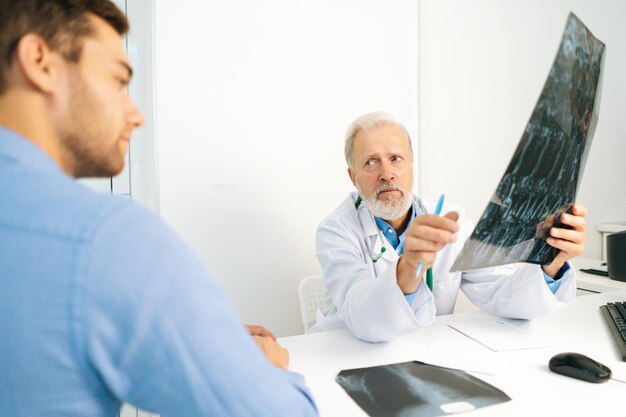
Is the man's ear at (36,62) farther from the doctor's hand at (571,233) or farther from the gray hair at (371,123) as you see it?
the gray hair at (371,123)

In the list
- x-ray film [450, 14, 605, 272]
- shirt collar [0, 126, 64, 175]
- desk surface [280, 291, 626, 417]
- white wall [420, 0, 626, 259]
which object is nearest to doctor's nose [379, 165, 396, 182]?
desk surface [280, 291, 626, 417]

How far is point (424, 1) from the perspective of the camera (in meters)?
2.33

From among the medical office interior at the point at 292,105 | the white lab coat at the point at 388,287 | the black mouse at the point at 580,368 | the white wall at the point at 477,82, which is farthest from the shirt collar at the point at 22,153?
the white wall at the point at 477,82

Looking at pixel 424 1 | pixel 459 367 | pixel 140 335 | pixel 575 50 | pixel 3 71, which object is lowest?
pixel 459 367

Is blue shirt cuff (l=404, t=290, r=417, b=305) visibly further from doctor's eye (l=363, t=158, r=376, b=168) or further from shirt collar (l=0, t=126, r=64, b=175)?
shirt collar (l=0, t=126, r=64, b=175)

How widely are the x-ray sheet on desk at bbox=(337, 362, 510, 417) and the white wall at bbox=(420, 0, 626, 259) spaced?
1566 millimetres

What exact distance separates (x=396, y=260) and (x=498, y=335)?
0.36 meters

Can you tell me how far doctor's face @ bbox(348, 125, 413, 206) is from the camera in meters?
1.57

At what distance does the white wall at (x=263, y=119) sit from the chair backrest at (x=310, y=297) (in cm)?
27

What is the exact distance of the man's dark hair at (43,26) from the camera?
1.71 ft

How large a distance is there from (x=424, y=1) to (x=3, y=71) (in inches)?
89.0

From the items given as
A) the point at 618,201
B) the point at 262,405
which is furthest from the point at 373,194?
the point at 618,201

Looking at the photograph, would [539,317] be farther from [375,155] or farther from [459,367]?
[375,155]

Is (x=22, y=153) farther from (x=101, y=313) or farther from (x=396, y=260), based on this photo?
(x=396, y=260)
